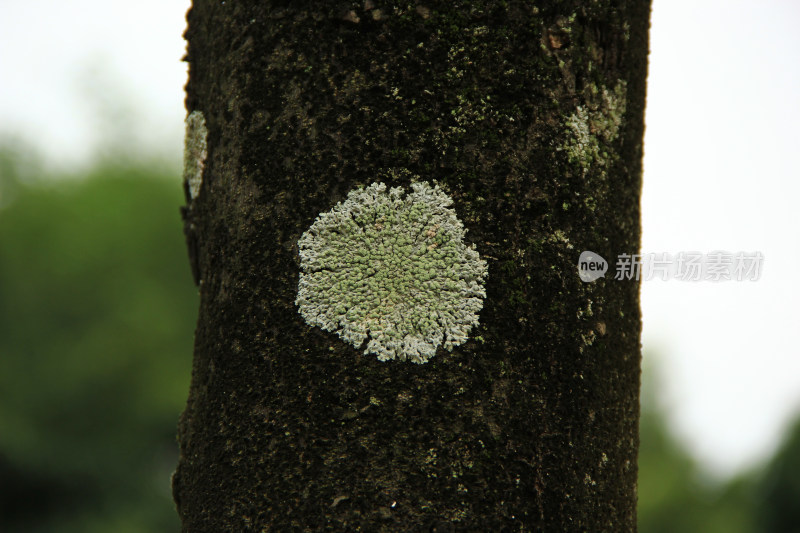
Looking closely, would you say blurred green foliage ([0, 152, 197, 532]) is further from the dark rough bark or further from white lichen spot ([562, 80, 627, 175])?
white lichen spot ([562, 80, 627, 175])

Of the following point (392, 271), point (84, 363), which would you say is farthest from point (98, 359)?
point (392, 271)

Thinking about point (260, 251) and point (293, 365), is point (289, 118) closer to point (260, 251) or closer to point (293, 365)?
point (260, 251)

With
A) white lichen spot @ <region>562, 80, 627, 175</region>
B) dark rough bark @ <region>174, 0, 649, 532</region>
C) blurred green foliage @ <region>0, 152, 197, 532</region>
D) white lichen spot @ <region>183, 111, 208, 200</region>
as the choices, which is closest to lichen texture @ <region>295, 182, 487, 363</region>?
dark rough bark @ <region>174, 0, 649, 532</region>

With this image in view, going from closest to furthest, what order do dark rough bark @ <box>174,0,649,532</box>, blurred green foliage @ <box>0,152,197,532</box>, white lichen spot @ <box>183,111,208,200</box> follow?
dark rough bark @ <box>174,0,649,532</box> → white lichen spot @ <box>183,111,208,200</box> → blurred green foliage @ <box>0,152,197,532</box>

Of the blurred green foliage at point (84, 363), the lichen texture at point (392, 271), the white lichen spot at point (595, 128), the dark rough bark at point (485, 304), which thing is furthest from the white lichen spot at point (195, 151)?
the blurred green foliage at point (84, 363)

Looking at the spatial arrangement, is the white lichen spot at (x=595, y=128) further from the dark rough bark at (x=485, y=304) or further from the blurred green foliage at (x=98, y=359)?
the blurred green foliage at (x=98, y=359)
